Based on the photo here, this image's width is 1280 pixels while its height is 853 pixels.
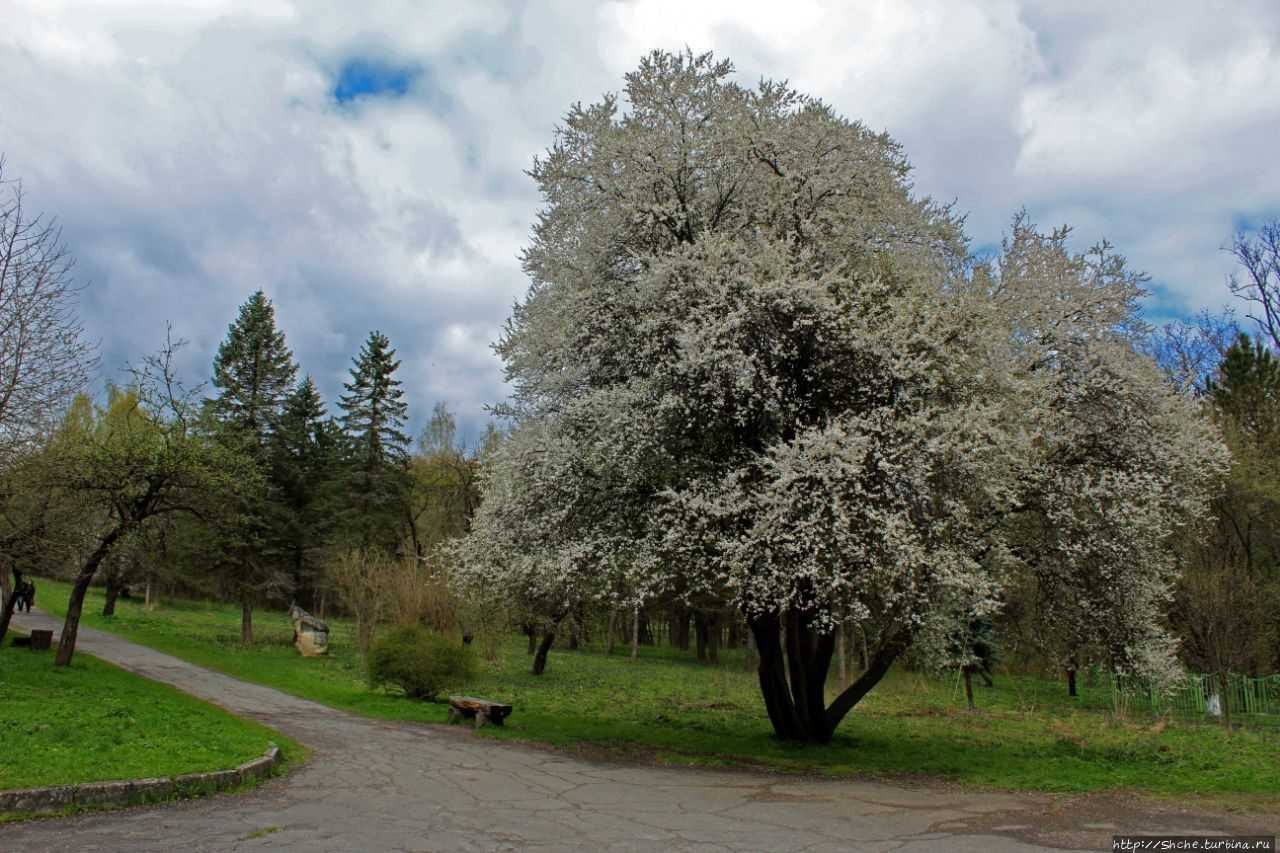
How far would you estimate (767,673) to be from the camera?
14.5 metres

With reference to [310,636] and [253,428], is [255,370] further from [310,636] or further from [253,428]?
[310,636]

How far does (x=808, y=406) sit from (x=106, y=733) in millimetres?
10366

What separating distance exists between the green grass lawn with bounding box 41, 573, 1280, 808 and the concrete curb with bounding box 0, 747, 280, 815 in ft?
21.2

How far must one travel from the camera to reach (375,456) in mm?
43188

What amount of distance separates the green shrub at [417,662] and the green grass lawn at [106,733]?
13.4ft

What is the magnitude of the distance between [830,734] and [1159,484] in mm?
Answer: 6872

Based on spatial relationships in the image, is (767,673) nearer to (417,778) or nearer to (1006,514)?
(1006,514)

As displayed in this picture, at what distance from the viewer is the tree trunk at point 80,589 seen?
1772cm

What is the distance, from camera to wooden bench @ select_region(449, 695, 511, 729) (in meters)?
15.6

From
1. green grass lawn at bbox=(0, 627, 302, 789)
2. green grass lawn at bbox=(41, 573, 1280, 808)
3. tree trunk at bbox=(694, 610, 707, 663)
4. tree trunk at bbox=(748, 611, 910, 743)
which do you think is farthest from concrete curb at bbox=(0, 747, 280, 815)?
tree trunk at bbox=(694, 610, 707, 663)

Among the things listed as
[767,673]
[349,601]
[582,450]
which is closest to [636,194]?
[582,450]

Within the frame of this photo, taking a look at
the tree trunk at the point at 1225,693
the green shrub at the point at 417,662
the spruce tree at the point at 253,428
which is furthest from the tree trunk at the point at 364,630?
the tree trunk at the point at 1225,693

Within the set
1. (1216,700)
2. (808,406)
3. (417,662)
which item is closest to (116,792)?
(808,406)

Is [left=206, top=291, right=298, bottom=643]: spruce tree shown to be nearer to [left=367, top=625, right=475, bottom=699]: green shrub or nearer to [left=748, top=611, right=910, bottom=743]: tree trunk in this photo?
[left=367, top=625, right=475, bottom=699]: green shrub
